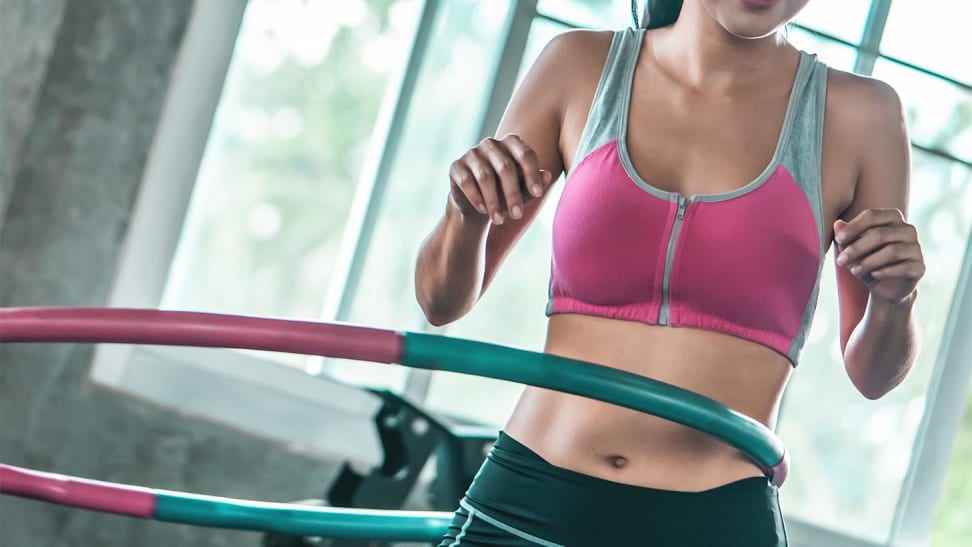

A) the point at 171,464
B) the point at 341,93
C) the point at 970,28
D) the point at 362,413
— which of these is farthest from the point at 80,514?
the point at 970,28

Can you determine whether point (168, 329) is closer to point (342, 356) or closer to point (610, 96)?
point (342, 356)

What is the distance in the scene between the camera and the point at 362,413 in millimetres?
3336

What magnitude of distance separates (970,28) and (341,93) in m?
2.06

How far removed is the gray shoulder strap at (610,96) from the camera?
4.66 feet

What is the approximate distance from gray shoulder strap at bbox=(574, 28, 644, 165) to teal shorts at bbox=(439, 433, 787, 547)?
1.38 ft

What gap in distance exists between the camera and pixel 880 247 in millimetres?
1100

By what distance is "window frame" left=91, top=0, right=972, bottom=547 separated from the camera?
3182 mm

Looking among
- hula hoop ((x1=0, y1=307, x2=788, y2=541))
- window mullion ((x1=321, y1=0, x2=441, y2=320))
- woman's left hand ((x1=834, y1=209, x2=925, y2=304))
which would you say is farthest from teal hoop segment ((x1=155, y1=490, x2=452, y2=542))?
window mullion ((x1=321, y1=0, x2=441, y2=320))

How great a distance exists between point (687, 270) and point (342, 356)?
17.6 inches

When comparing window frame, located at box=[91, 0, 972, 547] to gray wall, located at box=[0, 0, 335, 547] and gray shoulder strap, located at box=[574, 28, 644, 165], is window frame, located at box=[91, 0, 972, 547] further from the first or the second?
gray shoulder strap, located at box=[574, 28, 644, 165]

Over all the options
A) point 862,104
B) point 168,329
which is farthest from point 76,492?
point 862,104

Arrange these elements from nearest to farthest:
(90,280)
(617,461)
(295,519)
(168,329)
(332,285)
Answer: (168,329)
(617,461)
(295,519)
(90,280)
(332,285)

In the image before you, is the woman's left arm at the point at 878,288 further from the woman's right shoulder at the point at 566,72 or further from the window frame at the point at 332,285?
the window frame at the point at 332,285

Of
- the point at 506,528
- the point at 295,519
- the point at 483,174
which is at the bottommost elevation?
the point at 295,519
